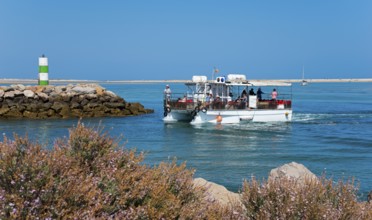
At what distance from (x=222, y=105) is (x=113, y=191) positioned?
29577 mm

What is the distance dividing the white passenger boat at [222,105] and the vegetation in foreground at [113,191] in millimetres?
27788

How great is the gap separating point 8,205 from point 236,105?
30.9 metres

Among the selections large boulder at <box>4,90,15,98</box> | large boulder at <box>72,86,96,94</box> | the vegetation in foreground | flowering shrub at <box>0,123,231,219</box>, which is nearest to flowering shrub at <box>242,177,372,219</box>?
the vegetation in foreground

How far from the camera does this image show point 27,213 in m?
4.05

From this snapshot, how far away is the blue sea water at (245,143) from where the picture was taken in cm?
1712

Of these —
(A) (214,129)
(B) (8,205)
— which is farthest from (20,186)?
(A) (214,129)

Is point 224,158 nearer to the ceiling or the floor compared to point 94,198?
nearer to the floor

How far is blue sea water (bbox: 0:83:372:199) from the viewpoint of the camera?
1712 centimetres

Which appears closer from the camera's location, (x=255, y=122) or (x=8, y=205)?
(x=8, y=205)

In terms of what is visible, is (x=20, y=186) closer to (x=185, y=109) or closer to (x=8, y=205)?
(x=8, y=205)

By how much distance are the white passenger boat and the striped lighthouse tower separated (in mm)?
14926

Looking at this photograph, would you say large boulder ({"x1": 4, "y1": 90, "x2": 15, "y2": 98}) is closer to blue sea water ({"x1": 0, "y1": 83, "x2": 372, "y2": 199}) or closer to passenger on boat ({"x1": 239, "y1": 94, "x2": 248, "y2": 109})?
blue sea water ({"x1": 0, "y1": 83, "x2": 372, "y2": 199})

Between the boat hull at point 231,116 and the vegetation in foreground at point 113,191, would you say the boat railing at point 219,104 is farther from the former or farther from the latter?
the vegetation in foreground at point 113,191

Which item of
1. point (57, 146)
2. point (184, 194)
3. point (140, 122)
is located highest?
point (57, 146)
